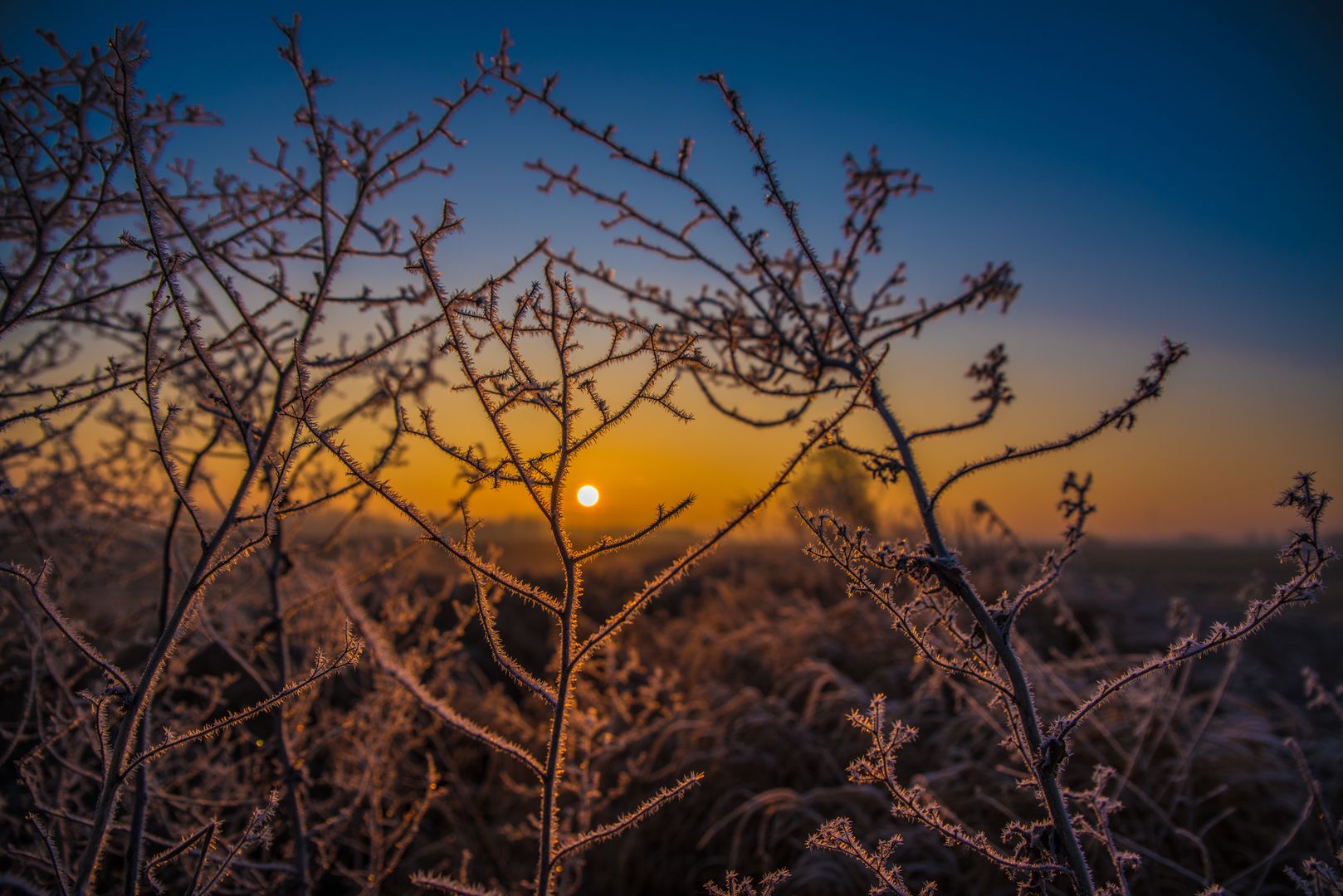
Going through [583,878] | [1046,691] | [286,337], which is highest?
[286,337]

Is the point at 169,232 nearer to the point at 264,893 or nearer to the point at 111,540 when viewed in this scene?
the point at 264,893

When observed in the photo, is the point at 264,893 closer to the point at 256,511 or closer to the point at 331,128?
the point at 256,511

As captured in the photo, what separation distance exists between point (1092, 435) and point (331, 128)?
1.52 meters

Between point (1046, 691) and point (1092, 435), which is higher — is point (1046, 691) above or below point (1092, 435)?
below

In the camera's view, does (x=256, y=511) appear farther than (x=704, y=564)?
No

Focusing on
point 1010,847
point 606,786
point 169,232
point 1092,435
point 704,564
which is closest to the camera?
point 1092,435

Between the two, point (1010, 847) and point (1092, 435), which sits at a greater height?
point (1092, 435)

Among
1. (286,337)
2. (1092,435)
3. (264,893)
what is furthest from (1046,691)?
(286,337)

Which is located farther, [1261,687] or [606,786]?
[1261,687]

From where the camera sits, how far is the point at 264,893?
6.15 feet

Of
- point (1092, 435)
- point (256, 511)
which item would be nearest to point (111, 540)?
point (256, 511)

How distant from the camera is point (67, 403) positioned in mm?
1180

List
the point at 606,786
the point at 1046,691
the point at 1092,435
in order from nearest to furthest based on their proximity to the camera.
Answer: the point at 1092,435 → the point at 1046,691 → the point at 606,786

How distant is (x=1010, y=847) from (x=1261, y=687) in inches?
164
